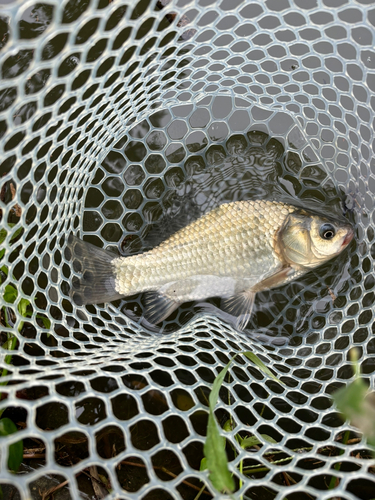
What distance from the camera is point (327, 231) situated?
2.63 meters

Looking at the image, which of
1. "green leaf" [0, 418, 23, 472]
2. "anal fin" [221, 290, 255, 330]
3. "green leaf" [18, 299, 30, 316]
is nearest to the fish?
"anal fin" [221, 290, 255, 330]

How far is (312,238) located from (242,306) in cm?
68

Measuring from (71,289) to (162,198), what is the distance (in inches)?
38.3

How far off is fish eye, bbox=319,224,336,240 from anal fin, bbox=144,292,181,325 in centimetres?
107

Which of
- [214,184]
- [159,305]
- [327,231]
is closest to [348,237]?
[327,231]

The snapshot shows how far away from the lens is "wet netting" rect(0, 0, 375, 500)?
2.44 meters

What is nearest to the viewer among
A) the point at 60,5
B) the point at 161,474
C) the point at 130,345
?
the point at 60,5

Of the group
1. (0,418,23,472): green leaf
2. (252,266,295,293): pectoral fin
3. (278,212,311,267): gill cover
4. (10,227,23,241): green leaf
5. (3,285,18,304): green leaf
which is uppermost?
(10,227,23,241): green leaf

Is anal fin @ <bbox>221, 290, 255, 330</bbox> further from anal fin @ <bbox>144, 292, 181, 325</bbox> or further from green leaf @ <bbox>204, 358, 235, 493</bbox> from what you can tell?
green leaf @ <bbox>204, 358, 235, 493</bbox>

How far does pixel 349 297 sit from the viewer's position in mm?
2822

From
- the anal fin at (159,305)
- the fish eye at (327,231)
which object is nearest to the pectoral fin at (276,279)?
the fish eye at (327,231)

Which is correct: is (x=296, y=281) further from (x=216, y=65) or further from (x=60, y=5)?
(x=60, y=5)

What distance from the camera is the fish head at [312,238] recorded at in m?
2.64

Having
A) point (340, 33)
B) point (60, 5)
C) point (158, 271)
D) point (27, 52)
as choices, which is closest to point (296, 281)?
point (158, 271)
